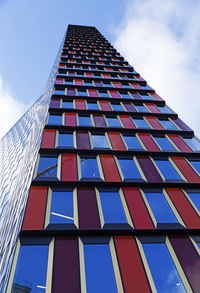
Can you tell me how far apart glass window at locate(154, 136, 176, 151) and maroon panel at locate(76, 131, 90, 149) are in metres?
5.52

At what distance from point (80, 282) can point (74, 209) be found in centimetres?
354

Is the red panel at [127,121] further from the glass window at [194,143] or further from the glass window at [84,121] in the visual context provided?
the glass window at [194,143]

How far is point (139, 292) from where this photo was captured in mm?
7844

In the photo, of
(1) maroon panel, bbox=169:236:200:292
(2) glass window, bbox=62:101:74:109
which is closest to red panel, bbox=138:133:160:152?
(2) glass window, bbox=62:101:74:109

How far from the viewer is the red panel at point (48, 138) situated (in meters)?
16.2

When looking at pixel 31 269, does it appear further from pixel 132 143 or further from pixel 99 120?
pixel 99 120

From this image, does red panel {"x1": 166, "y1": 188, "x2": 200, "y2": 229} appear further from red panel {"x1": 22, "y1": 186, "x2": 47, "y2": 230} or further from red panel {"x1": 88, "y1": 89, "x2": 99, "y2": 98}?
red panel {"x1": 88, "y1": 89, "x2": 99, "y2": 98}

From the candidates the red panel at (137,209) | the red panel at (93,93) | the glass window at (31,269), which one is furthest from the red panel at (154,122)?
the glass window at (31,269)

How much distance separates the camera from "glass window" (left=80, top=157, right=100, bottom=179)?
1369 centimetres

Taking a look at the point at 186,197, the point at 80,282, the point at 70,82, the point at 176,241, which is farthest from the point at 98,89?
the point at 80,282

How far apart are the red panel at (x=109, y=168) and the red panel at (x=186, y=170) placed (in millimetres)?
4326

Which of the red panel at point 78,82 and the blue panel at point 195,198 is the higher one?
the red panel at point 78,82

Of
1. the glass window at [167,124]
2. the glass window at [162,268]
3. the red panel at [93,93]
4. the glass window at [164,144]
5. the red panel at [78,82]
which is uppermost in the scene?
the red panel at [78,82]

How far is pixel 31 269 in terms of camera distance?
329 inches
